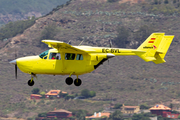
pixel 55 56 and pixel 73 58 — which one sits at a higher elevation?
pixel 55 56

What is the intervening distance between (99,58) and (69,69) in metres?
3.29

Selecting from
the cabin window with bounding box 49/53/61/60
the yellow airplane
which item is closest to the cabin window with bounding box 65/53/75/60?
the yellow airplane

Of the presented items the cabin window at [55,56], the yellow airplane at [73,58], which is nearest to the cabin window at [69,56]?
the yellow airplane at [73,58]

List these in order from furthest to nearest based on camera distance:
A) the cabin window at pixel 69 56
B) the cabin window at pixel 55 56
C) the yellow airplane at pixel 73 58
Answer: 1. the cabin window at pixel 55 56
2. the cabin window at pixel 69 56
3. the yellow airplane at pixel 73 58

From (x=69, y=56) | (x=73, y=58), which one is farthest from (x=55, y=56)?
(x=73, y=58)

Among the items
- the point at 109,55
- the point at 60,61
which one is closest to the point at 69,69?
the point at 60,61

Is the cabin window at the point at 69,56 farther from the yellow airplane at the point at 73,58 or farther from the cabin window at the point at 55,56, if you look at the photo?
the cabin window at the point at 55,56

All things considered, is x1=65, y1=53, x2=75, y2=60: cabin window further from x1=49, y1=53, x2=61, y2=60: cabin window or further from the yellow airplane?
x1=49, y1=53, x2=61, y2=60: cabin window

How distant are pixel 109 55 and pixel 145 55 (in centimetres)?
441

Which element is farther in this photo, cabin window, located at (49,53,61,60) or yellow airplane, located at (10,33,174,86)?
cabin window, located at (49,53,61,60)

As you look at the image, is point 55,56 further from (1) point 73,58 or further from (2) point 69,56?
(1) point 73,58

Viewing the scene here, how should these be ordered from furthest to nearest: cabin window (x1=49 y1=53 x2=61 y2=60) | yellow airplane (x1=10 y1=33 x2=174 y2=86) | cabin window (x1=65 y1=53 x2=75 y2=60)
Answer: cabin window (x1=49 y1=53 x2=61 y2=60) → cabin window (x1=65 y1=53 x2=75 y2=60) → yellow airplane (x1=10 y1=33 x2=174 y2=86)

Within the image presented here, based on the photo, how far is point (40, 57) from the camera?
48531mm

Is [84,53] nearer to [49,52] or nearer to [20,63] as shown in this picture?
[49,52]
